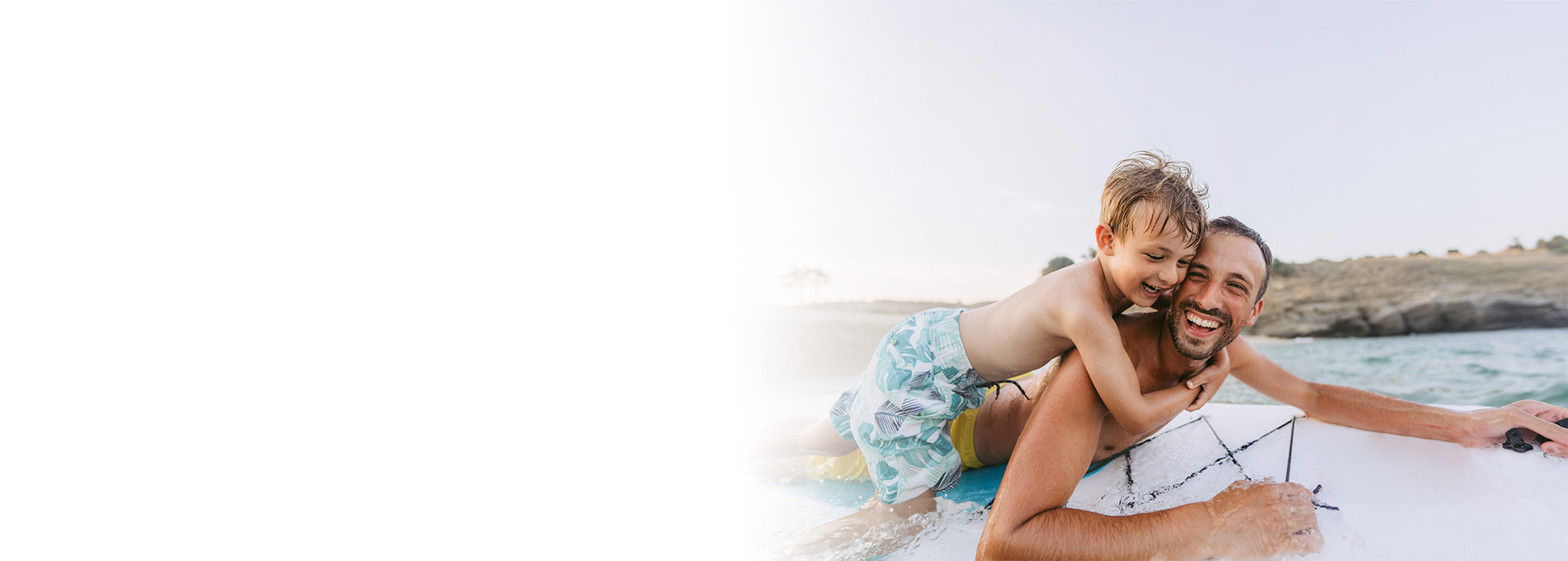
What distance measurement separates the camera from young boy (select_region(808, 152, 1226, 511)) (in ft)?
7.03

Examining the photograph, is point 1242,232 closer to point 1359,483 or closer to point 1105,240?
point 1105,240

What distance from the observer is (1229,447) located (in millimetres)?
2754

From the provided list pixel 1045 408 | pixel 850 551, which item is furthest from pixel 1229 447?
pixel 850 551

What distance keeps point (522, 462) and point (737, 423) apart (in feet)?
4.18

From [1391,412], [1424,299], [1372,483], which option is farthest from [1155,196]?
[1424,299]

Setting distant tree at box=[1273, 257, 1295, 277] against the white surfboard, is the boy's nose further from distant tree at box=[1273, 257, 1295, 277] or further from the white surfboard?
distant tree at box=[1273, 257, 1295, 277]

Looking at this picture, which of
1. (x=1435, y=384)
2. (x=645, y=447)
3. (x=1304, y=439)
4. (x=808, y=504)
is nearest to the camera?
(x=1304, y=439)

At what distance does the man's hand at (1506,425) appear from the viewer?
231 centimetres

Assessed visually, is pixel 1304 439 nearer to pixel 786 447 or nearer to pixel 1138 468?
pixel 1138 468

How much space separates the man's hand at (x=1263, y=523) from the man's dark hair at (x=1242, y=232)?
2.10ft

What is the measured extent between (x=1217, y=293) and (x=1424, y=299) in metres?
24.5

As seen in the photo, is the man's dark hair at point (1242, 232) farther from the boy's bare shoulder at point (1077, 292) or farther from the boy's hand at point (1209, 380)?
the boy's bare shoulder at point (1077, 292)

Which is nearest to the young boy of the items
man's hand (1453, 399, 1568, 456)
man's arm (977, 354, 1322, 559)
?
man's arm (977, 354, 1322, 559)

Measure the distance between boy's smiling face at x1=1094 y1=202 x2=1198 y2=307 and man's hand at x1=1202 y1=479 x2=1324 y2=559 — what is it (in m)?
0.67
